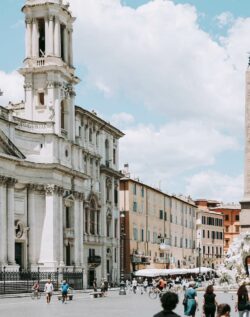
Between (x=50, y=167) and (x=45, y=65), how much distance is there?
8.45 m

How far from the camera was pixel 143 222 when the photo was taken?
87.9 m

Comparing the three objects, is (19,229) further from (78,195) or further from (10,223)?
(78,195)

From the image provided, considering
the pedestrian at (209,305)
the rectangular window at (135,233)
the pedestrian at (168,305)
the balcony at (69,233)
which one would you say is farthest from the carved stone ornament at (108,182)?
the pedestrian at (168,305)

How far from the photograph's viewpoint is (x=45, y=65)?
63.6 meters

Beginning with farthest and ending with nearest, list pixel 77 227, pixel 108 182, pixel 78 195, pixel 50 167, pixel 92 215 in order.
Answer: pixel 108 182 < pixel 92 215 < pixel 78 195 < pixel 77 227 < pixel 50 167

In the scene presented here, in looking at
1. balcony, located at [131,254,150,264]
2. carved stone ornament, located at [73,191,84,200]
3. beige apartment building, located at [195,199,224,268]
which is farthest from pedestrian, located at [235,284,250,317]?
beige apartment building, located at [195,199,224,268]

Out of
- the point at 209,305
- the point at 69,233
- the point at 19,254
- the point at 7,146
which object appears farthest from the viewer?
the point at 69,233

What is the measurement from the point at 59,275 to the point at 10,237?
5.51 metres

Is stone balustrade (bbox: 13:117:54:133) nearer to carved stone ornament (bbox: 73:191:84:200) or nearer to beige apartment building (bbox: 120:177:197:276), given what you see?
carved stone ornament (bbox: 73:191:84:200)

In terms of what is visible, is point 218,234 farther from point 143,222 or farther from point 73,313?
point 73,313

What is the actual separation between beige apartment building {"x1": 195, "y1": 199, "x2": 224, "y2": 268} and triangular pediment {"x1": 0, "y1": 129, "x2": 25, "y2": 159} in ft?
197

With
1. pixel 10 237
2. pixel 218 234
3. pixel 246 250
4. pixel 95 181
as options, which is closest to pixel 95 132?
pixel 95 181

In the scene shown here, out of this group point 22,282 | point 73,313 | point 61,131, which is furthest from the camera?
point 61,131

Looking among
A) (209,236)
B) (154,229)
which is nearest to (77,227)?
(154,229)
